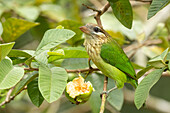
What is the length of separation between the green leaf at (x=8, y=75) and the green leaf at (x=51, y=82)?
12 cm

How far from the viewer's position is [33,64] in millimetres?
1821

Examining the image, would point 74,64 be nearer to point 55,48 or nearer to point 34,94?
point 55,48

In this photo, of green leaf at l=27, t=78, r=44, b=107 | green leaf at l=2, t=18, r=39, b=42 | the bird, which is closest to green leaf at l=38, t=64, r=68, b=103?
green leaf at l=27, t=78, r=44, b=107

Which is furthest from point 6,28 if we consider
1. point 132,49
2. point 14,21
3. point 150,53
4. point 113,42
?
point 150,53

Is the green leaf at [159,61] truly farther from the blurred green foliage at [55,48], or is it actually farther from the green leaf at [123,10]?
the green leaf at [123,10]

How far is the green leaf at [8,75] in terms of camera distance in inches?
53.7

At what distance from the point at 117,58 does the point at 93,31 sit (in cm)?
34

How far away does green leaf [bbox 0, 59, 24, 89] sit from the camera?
136 cm

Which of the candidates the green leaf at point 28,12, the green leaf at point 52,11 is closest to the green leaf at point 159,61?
the green leaf at point 28,12

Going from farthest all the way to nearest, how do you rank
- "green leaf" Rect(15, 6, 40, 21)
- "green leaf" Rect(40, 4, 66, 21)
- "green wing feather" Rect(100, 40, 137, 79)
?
"green leaf" Rect(40, 4, 66, 21) → "green leaf" Rect(15, 6, 40, 21) → "green wing feather" Rect(100, 40, 137, 79)

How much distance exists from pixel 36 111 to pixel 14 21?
7.14 feet

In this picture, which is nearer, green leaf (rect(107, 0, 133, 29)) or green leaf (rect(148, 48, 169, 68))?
green leaf (rect(148, 48, 169, 68))

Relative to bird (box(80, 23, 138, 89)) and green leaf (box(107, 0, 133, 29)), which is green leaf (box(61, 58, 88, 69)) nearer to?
bird (box(80, 23, 138, 89))

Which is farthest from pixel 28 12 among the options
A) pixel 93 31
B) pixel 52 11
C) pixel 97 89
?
pixel 97 89
